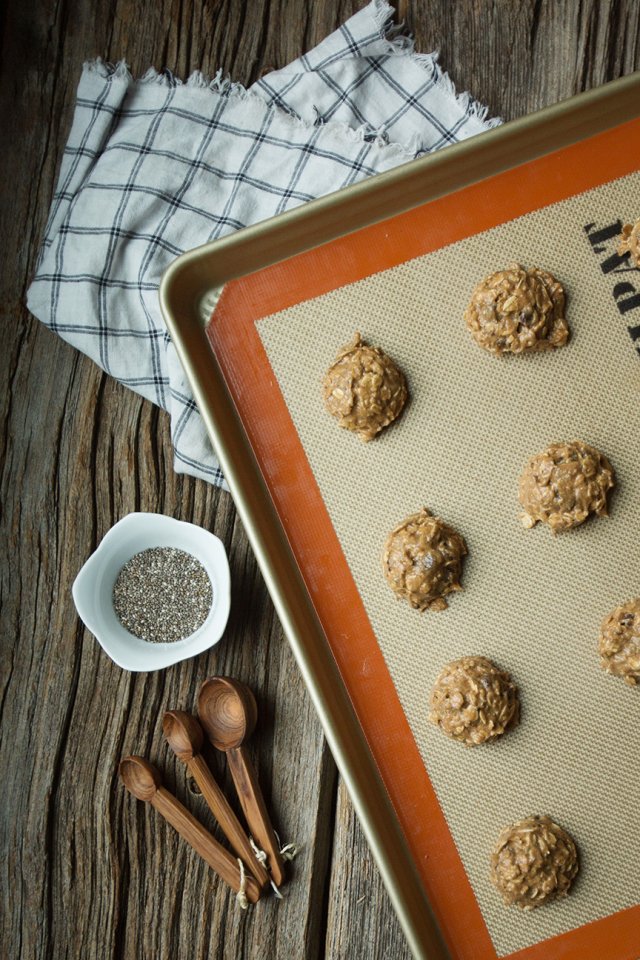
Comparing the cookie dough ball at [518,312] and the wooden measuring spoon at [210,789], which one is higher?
the cookie dough ball at [518,312]

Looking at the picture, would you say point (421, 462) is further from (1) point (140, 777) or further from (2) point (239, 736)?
(1) point (140, 777)

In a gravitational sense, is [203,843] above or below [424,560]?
below

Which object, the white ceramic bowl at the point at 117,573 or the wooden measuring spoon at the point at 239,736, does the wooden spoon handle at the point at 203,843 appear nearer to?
the wooden measuring spoon at the point at 239,736

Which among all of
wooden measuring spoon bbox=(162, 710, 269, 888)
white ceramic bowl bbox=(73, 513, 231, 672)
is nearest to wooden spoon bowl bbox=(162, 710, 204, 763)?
wooden measuring spoon bbox=(162, 710, 269, 888)

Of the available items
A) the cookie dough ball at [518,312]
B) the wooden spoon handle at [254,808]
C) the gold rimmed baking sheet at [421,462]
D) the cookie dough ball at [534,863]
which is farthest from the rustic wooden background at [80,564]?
the cookie dough ball at [518,312]

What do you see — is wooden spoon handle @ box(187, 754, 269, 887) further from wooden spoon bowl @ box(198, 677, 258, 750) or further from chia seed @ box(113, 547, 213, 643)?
chia seed @ box(113, 547, 213, 643)

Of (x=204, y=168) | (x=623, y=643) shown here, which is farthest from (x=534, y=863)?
(x=204, y=168)

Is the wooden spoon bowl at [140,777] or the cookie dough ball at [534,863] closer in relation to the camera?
the cookie dough ball at [534,863]

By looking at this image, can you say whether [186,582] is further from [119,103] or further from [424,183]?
[119,103]
